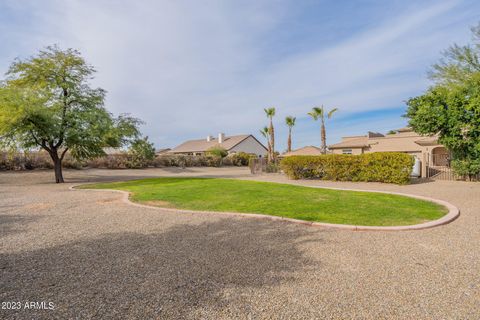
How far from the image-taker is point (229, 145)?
158 feet

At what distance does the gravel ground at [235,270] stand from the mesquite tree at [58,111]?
10405 mm

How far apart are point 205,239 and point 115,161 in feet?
83.0

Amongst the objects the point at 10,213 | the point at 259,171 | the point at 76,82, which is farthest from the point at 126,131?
the point at 259,171

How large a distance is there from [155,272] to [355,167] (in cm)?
1430

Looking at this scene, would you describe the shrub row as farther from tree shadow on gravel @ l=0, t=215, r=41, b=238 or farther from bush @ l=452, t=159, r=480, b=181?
bush @ l=452, t=159, r=480, b=181

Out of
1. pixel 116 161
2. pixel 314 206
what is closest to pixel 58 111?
pixel 116 161

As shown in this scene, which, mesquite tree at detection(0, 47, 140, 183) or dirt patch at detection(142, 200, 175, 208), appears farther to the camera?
mesquite tree at detection(0, 47, 140, 183)

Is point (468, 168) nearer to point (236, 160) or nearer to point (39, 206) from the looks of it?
point (39, 206)

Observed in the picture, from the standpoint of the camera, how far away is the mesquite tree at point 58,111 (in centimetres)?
1404

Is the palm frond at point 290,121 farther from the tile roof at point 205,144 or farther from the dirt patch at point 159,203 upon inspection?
the dirt patch at point 159,203

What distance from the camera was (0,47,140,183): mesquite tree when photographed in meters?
14.0

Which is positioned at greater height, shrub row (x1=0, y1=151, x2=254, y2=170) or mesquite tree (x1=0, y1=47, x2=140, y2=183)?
mesquite tree (x1=0, y1=47, x2=140, y2=183)

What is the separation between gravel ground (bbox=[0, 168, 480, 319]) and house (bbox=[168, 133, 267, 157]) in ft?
135

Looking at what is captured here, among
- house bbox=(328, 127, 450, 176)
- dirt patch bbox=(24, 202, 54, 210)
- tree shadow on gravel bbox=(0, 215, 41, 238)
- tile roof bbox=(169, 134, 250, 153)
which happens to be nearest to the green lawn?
dirt patch bbox=(24, 202, 54, 210)
